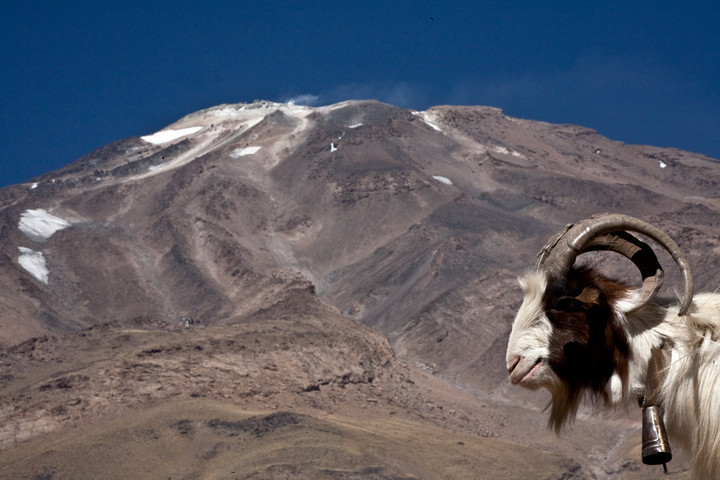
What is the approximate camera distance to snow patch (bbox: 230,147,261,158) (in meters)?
118

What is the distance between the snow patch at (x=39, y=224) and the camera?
90312 millimetres

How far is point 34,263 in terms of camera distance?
269 ft

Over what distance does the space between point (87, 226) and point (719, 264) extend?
220 ft

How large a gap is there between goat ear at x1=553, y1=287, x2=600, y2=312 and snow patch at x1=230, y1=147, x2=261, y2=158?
115 meters

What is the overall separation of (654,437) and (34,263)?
8489 cm

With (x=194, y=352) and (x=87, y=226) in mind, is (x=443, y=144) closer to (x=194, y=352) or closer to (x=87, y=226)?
(x=87, y=226)

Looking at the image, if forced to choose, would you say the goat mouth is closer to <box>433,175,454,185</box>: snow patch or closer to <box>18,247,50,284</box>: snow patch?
<box>18,247,50,284</box>: snow patch

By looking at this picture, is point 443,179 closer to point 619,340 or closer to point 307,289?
point 307,289

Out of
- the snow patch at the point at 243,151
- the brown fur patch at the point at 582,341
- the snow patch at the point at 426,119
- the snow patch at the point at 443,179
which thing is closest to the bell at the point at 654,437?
the brown fur patch at the point at 582,341

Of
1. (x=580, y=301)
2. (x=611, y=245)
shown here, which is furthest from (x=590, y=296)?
(x=611, y=245)

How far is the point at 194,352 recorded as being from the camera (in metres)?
39.5

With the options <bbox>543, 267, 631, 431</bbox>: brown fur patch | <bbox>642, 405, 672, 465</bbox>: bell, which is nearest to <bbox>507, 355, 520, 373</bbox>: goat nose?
<bbox>543, 267, 631, 431</bbox>: brown fur patch

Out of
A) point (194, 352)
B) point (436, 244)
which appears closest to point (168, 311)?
point (436, 244)

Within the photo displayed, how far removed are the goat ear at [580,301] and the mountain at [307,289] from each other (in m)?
0.62
